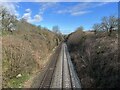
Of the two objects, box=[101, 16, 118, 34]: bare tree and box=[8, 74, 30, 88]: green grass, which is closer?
box=[8, 74, 30, 88]: green grass

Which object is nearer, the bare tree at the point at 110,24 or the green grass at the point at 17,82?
the green grass at the point at 17,82

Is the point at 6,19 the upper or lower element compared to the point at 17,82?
upper

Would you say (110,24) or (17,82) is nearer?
(17,82)

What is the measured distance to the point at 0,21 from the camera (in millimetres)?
39938

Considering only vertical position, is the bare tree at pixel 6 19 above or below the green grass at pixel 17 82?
above

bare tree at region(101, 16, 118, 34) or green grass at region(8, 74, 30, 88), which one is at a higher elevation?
bare tree at region(101, 16, 118, 34)

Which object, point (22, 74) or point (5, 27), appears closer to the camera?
point (22, 74)

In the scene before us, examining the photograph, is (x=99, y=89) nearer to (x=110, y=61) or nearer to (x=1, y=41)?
(x=110, y=61)

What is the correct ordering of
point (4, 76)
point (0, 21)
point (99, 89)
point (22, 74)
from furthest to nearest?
point (0, 21) < point (22, 74) < point (4, 76) < point (99, 89)

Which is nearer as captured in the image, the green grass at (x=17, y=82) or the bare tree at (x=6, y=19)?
the green grass at (x=17, y=82)

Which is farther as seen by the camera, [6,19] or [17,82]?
[6,19]

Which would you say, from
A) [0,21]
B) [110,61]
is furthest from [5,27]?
[110,61]

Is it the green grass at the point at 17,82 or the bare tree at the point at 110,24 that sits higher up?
the bare tree at the point at 110,24

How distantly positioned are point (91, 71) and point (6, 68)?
9.96 metres
